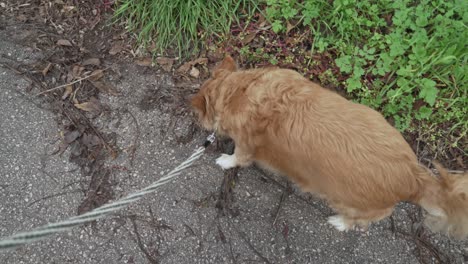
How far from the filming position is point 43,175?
3.09 m

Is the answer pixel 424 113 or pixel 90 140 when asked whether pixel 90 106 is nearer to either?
pixel 90 140

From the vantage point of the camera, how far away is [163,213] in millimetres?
3004

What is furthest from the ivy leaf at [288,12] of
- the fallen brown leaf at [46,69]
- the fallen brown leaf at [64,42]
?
the fallen brown leaf at [46,69]

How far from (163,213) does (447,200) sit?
84.7 inches

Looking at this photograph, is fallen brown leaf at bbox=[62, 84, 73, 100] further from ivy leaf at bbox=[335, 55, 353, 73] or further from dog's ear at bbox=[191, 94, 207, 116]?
ivy leaf at bbox=[335, 55, 353, 73]

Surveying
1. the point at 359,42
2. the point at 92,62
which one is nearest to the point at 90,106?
the point at 92,62

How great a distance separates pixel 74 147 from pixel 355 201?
8.16 feet

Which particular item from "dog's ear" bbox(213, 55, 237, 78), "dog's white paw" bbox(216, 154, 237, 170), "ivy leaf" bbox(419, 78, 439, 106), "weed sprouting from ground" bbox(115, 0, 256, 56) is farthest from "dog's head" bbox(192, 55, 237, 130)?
"ivy leaf" bbox(419, 78, 439, 106)

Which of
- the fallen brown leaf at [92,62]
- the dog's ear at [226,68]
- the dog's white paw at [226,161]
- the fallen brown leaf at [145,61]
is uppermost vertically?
the dog's ear at [226,68]

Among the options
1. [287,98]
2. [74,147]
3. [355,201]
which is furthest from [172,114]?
[355,201]

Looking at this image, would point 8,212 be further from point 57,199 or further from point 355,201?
point 355,201

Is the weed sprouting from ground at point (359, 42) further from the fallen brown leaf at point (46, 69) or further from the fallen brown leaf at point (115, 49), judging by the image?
the fallen brown leaf at point (46, 69)

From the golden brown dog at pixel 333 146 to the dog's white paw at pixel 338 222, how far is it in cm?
25

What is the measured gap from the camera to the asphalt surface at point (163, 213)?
287 cm
